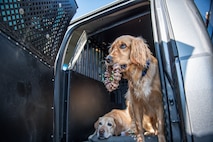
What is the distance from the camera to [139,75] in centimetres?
158

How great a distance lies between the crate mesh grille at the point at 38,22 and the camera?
94cm

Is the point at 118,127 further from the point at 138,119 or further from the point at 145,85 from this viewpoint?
the point at 145,85

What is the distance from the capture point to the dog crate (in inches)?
37.1

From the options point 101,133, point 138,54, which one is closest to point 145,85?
point 138,54

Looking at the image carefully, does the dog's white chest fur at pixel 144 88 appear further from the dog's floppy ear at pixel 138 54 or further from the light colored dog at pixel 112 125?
the light colored dog at pixel 112 125

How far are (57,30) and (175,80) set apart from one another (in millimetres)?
1017

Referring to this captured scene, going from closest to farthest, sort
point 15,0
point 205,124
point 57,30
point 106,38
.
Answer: point 205,124
point 15,0
point 57,30
point 106,38

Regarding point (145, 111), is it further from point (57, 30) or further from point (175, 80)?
point (57, 30)

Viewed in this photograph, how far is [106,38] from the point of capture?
104 inches

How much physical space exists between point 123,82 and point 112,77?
1.60 m

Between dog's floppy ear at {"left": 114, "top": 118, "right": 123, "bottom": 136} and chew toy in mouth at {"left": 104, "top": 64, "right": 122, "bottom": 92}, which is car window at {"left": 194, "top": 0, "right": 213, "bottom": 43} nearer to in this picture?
chew toy in mouth at {"left": 104, "top": 64, "right": 122, "bottom": 92}

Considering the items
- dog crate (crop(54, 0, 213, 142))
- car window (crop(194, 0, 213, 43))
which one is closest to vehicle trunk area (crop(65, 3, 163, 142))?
dog crate (crop(54, 0, 213, 142))

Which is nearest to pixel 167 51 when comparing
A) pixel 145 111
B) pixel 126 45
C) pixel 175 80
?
pixel 175 80

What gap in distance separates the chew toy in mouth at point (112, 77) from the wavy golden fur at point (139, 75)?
0.06m
